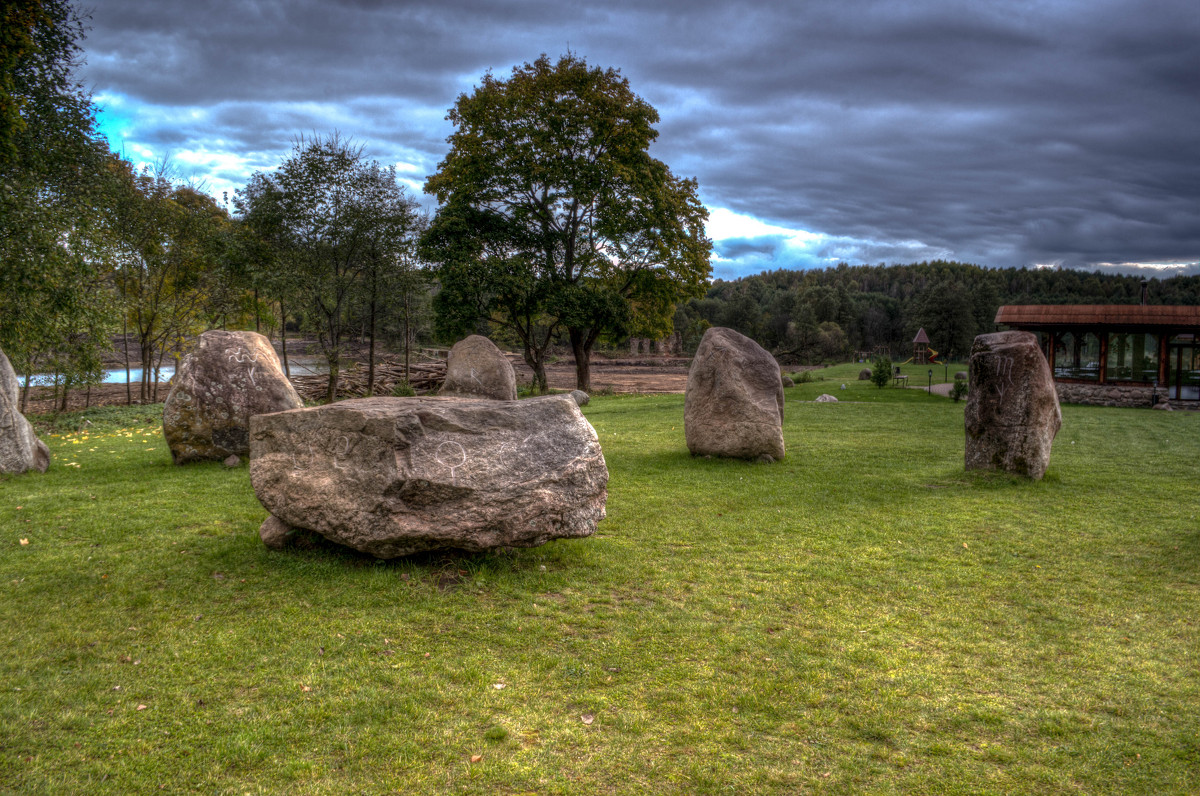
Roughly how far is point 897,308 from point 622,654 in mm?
121876

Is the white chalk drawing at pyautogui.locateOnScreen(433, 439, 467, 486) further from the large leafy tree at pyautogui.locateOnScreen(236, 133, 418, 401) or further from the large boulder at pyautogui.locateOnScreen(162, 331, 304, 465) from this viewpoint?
the large leafy tree at pyautogui.locateOnScreen(236, 133, 418, 401)

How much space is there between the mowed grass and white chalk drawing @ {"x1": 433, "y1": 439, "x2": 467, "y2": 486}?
3.55 feet

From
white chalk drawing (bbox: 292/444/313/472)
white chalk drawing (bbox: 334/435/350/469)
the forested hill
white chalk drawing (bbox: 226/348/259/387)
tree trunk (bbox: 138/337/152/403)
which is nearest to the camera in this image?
white chalk drawing (bbox: 334/435/350/469)

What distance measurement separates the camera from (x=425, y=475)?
609 cm

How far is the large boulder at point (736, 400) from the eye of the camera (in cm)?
1256

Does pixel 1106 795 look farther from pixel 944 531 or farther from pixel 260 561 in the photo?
pixel 260 561

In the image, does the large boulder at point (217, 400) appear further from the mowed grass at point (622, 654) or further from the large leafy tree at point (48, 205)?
the large leafy tree at point (48, 205)

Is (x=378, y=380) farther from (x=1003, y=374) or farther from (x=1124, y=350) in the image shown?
(x=1124, y=350)

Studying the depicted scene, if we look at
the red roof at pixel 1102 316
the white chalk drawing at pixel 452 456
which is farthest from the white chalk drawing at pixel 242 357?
the red roof at pixel 1102 316

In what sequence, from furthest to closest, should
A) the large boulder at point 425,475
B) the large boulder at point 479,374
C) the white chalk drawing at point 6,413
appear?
the large boulder at point 479,374 → the white chalk drawing at point 6,413 → the large boulder at point 425,475

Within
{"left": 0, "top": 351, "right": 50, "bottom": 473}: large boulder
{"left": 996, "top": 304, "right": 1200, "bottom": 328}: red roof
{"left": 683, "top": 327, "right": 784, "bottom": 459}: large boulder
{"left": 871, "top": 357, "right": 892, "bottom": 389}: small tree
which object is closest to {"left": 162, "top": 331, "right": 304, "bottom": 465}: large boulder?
{"left": 0, "top": 351, "right": 50, "bottom": 473}: large boulder

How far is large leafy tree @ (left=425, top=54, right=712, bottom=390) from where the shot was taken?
1113 inches

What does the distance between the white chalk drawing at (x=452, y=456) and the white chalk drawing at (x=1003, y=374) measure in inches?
359

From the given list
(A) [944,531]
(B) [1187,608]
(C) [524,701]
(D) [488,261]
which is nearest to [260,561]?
(C) [524,701]
